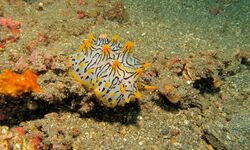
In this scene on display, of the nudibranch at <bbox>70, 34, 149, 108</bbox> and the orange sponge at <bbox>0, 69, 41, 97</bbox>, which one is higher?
the nudibranch at <bbox>70, 34, 149, 108</bbox>

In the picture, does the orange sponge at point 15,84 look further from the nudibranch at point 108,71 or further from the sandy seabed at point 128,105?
the nudibranch at point 108,71

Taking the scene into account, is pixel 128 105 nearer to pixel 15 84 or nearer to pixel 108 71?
pixel 108 71

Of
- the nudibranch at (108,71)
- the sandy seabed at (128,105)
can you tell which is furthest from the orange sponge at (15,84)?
the nudibranch at (108,71)

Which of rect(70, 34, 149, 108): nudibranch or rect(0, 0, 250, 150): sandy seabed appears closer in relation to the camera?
rect(70, 34, 149, 108): nudibranch

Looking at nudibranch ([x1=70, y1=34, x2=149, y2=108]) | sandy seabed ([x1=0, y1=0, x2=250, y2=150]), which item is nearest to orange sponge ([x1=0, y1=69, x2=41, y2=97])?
sandy seabed ([x1=0, y1=0, x2=250, y2=150])

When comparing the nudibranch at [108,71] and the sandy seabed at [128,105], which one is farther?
the sandy seabed at [128,105]

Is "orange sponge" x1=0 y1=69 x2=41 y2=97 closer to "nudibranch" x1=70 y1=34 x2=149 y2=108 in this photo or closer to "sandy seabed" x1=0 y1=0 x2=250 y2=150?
"sandy seabed" x1=0 y1=0 x2=250 y2=150

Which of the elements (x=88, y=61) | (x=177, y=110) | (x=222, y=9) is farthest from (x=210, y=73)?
(x=222, y=9)
